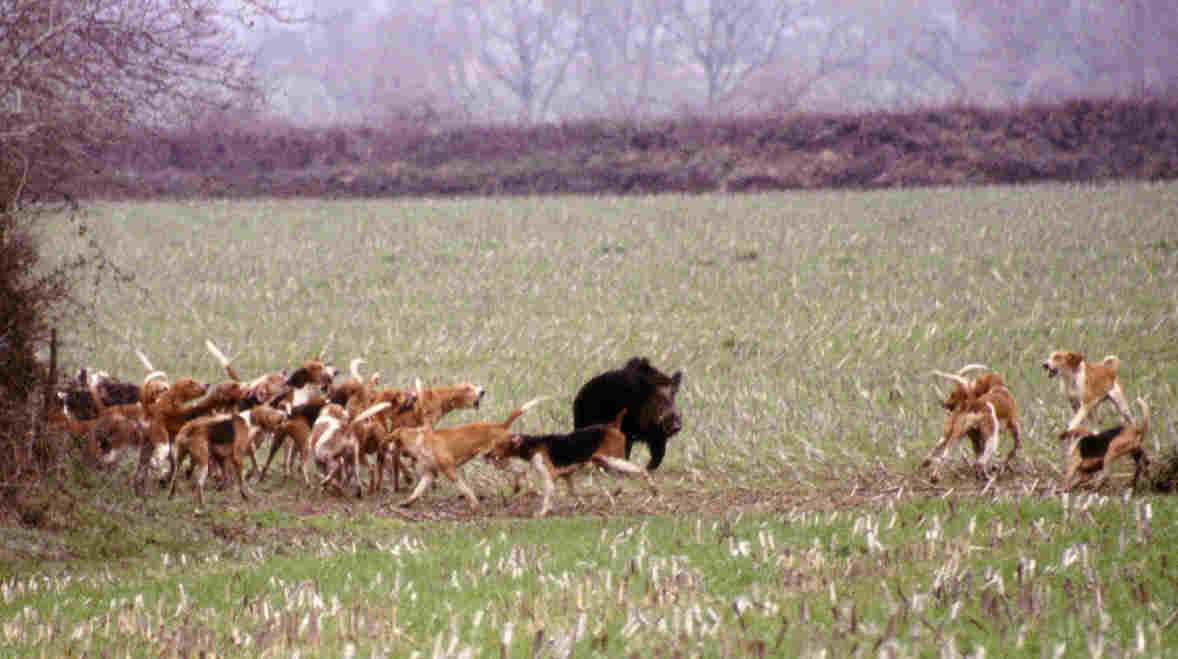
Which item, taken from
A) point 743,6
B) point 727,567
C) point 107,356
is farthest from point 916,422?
point 743,6

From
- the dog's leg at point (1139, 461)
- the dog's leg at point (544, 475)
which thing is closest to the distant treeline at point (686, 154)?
the dog's leg at point (1139, 461)

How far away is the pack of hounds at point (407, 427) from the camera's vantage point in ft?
35.0

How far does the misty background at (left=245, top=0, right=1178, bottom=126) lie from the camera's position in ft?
306

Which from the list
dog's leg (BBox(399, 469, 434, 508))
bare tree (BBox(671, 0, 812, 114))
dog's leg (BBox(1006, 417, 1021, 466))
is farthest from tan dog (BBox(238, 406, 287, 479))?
bare tree (BBox(671, 0, 812, 114))

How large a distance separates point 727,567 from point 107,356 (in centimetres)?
1402

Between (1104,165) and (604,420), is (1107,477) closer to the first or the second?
(604,420)

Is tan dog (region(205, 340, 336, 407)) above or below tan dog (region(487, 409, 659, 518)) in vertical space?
above

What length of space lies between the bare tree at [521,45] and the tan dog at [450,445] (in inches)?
3379

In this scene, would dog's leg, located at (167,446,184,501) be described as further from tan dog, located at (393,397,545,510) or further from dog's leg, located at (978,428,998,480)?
dog's leg, located at (978,428,998,480)

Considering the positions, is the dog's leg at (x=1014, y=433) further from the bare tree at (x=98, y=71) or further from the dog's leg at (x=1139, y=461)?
the bare tree at (x=98, y=71)

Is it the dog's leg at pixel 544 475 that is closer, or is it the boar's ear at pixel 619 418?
the dog's leg at pixel 544 475

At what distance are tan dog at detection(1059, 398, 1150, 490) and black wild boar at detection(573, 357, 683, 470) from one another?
116 inches

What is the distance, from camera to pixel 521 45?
98562mm

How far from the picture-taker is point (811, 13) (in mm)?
118750
